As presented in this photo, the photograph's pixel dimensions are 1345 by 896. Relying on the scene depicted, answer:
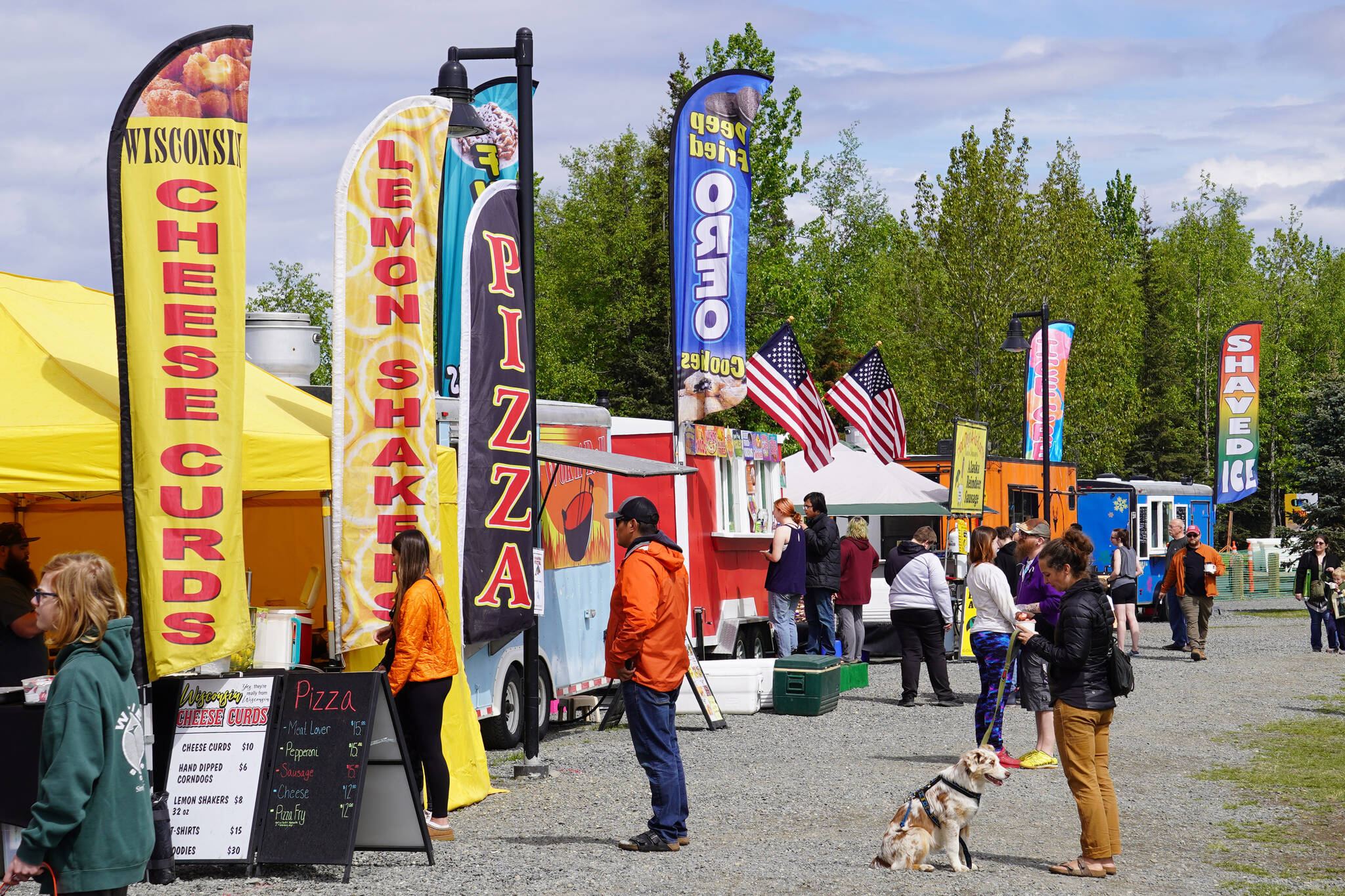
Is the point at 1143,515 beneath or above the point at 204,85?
beneath

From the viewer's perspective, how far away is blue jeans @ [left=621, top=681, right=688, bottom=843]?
777 cm

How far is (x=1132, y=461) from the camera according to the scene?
6425 centimetres

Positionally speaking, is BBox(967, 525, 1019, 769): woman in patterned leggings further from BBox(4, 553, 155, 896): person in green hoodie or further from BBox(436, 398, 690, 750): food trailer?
BBox(4, 553, 155, 896): person in green hoodie

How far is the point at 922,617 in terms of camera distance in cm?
1472

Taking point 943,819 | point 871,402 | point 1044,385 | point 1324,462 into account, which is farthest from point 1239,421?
point 943,819

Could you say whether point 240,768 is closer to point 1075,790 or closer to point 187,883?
point 187,883

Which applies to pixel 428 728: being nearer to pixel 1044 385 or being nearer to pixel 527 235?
pixel 527 235

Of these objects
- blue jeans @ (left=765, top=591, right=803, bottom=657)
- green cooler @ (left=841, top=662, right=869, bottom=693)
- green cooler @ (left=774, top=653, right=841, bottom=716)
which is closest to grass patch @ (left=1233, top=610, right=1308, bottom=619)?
green cooler @ (left=841, top=662, right=869, bottom=693)

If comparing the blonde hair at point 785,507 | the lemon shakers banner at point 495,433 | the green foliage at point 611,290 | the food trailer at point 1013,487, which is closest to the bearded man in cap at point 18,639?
the lemon shakers banner at point 495,433

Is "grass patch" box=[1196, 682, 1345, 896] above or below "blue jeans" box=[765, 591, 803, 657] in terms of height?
below

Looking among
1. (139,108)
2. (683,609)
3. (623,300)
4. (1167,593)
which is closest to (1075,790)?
(683,609)

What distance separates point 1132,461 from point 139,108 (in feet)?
203

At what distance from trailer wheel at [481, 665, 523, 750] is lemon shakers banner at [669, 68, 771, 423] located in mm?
4057

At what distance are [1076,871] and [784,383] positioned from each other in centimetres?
1117
